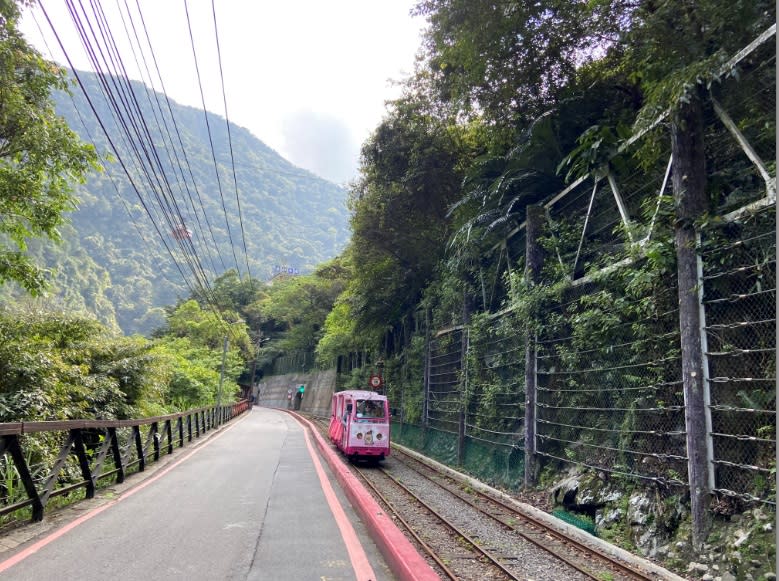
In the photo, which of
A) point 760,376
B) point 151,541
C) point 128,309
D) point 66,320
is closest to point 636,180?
point 760,376

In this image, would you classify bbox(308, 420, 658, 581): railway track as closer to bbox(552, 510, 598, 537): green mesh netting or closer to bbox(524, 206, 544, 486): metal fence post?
bbox(552, 510, 598, 537): green mesh netting

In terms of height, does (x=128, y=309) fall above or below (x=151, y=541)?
above

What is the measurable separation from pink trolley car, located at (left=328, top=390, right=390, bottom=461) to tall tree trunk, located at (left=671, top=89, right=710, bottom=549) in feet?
31.5

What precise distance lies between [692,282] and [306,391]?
5227cm

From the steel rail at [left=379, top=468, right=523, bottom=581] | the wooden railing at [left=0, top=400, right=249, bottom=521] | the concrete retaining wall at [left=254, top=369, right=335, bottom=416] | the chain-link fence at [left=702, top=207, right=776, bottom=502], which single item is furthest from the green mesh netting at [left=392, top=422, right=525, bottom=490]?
the concrete retaining wall at [left=254, top=369, right=335, bottom=416]

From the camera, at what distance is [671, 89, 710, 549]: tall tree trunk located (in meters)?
5.84

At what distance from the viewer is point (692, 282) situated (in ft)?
20.9

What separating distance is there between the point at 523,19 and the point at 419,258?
36.4ft

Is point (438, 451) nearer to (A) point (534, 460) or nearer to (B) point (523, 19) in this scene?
(A) point (534, 460)

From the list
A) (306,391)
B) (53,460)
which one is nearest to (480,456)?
(53,460)

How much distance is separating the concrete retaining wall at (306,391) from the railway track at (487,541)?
1339 inches

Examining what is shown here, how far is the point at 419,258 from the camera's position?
19156 millimetres

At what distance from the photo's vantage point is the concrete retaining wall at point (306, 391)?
150 ft

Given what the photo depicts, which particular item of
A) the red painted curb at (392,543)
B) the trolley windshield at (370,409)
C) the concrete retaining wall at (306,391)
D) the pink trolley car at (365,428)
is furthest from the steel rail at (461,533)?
the concrete retaining wall at (306,391)
